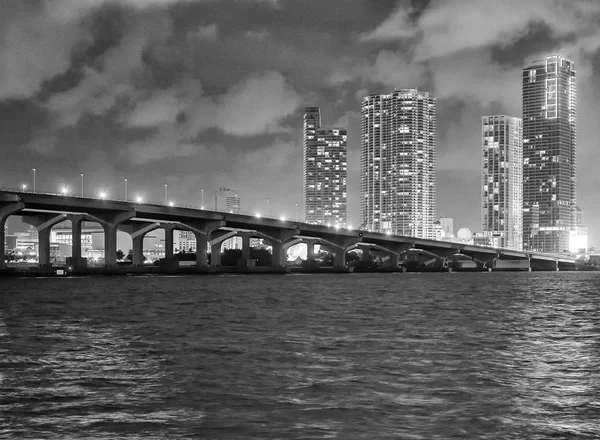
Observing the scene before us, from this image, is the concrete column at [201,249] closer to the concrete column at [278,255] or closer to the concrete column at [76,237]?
the concrete column at [278,255]

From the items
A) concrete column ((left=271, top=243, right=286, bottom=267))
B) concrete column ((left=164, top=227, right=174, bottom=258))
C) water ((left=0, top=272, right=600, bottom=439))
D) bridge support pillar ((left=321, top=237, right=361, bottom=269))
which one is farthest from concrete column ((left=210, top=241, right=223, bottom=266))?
water ((left=0, top=272, right=600, bottom=439))

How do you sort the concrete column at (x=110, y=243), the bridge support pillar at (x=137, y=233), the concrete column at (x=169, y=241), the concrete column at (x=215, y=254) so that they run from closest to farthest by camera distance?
the concrete column at (x=110, y=243)
the bridge support pillar at (x=137, y=233)
the concrete column at (x=169, y=241)
the concrete column at (x=215, y=254)

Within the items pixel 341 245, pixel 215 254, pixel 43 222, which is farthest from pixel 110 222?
pixel 341 245

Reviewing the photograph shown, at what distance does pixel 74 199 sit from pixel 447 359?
10568 cm

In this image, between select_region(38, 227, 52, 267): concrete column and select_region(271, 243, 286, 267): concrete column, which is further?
select_region(271, 243, 286, 267): concrete column

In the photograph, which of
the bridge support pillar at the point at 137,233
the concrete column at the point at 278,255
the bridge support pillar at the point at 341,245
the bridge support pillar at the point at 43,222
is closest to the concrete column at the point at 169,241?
the bridge support pillar at the point at 137,233

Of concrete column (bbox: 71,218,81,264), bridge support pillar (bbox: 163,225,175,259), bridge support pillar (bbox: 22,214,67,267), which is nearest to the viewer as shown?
concrete column (bbox: 71,218,81,264)

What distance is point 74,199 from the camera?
125688 mm

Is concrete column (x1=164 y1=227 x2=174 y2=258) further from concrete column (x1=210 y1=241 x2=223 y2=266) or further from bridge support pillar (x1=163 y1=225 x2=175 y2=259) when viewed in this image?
concrete column (x1=210 y1=241 x2=223 y2=266)

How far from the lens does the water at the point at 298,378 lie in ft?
59.7

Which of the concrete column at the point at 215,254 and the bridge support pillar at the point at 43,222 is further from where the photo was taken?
the concrete column at the point at 215,254

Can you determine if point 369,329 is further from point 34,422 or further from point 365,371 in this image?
point 34,422

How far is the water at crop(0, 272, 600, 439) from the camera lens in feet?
59.7

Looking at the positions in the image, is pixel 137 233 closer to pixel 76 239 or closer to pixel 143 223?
pixel 143 223
